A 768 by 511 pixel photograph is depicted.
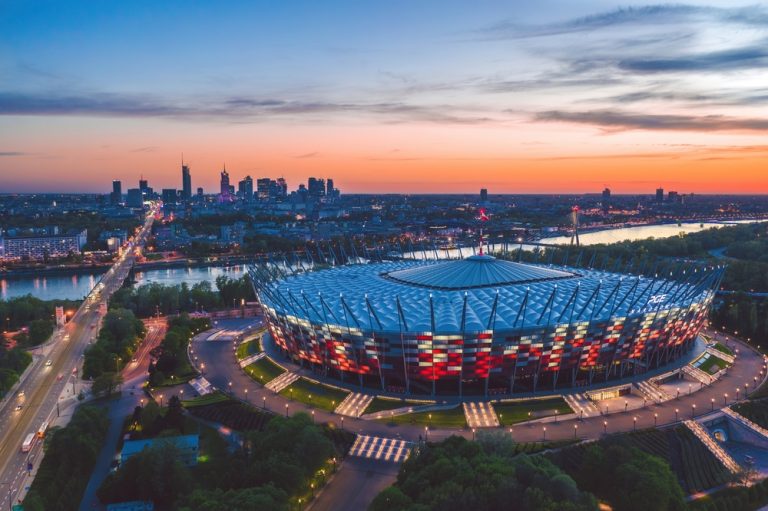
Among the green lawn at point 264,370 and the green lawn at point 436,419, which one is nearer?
the green lawn at point 436,419

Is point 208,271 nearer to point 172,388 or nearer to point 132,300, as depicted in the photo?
point 132,300

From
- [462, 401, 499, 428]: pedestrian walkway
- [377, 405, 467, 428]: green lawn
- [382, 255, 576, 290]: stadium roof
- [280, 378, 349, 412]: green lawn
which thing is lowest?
[280, 378, 349, 412]: green lawn

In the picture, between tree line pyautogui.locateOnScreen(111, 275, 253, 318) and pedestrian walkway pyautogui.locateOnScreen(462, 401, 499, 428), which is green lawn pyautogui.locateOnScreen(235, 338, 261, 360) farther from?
tree line pyautogui.locateOnScreen(111, 275, 253, 318)

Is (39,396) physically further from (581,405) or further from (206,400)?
(581,405)

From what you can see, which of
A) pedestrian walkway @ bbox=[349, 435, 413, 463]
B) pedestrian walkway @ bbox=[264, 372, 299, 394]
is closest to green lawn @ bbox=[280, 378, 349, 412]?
pedestrian walkway @ bbox=[264, 372, 299, 394]

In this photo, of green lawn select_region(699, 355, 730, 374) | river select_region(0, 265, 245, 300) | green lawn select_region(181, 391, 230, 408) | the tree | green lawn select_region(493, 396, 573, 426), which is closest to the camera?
green lawn select_region(493, 396, 573, 426)

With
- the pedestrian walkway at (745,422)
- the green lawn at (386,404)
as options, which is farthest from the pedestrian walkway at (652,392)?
the green lawn at (386,404)

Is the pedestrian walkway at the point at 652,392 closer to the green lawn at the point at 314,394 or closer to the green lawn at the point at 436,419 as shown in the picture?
the green lawn at the point at 436,419
